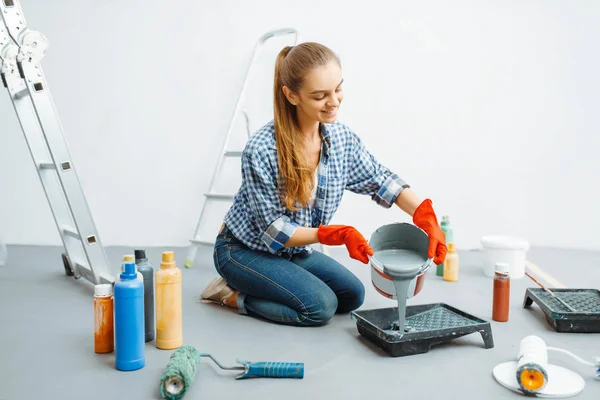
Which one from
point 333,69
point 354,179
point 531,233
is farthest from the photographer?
point 531,233

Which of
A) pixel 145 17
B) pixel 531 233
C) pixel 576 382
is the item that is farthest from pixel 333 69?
pixel 531 233

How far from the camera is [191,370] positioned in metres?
1.48

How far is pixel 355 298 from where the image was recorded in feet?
7.23

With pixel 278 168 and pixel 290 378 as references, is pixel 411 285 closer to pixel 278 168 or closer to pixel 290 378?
pixel 290 378

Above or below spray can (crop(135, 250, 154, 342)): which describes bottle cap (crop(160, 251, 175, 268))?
above

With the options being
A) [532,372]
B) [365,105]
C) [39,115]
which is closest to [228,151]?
[365,105]

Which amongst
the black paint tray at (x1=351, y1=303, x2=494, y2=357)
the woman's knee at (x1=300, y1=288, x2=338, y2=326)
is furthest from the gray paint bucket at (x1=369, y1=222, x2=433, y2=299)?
the woman's knee at (x1=300, y1=288, x2=338, y2=326)

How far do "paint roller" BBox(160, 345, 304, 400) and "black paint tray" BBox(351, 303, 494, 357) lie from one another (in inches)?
12.6

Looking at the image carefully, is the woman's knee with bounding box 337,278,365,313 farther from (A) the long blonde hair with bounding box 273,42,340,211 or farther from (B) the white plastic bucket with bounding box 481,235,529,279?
(B) the white plastic bucket with bounding box 481,235,529,279

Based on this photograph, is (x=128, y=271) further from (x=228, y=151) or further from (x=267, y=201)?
(x=228, y=151)

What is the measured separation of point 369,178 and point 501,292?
65cm

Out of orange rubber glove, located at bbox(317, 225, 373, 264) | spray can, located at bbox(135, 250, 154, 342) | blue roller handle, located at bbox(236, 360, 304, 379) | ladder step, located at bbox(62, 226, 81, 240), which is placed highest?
orange rubber glove, located at bbox(317, 225, 373, 264)

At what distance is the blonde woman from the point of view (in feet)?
6.22

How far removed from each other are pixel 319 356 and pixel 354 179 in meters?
0.73
